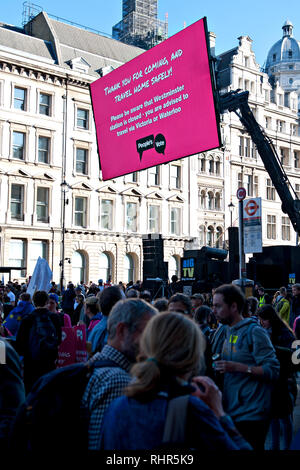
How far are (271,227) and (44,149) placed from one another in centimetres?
2293

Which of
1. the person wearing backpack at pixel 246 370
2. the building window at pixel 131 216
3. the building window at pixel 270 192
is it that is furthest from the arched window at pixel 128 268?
the person wearing backpack at pixel 246 370

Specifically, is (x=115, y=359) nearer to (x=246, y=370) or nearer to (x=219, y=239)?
(x=246, y=370)

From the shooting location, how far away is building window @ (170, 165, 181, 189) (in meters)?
38.8

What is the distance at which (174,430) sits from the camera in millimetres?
1757

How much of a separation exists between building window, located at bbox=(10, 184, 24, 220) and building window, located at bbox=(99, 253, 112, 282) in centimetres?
655

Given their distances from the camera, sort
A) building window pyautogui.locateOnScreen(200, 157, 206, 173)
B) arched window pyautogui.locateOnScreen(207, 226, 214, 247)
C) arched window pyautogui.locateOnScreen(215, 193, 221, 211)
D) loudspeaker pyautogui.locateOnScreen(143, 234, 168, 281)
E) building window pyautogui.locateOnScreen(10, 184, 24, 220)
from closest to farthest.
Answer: loudspeaker pyautogui.locateOnScreen(143, 234, 168, 281) → building window pyautogui.locateOnScreen(10, 184, 24, 220) → arched window pyautogui.locateOnScreen(207, 226, 214, 247) → building window pyautogui.locateOnScreen(200, 157, 206, 173) → arched window pyautogui.locateOnScreen(215, 193, 221, 211)

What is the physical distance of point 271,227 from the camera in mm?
45188

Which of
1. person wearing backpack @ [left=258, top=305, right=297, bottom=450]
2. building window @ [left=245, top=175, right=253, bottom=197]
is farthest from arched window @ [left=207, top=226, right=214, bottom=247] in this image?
person wearing backpack @ [left=258, top=305, right=297, bottom=450]

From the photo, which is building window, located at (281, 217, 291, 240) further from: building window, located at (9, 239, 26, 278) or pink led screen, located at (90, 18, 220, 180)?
pink led screen, located at (90, 18, 220, 180)

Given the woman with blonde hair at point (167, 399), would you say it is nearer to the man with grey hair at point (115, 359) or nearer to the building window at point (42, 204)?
the man with grey hair at point (115, 359)

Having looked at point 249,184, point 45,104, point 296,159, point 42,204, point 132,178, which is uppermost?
point 45,104

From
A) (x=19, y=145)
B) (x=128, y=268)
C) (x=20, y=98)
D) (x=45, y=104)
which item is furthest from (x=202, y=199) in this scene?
(x=20, y=98)
